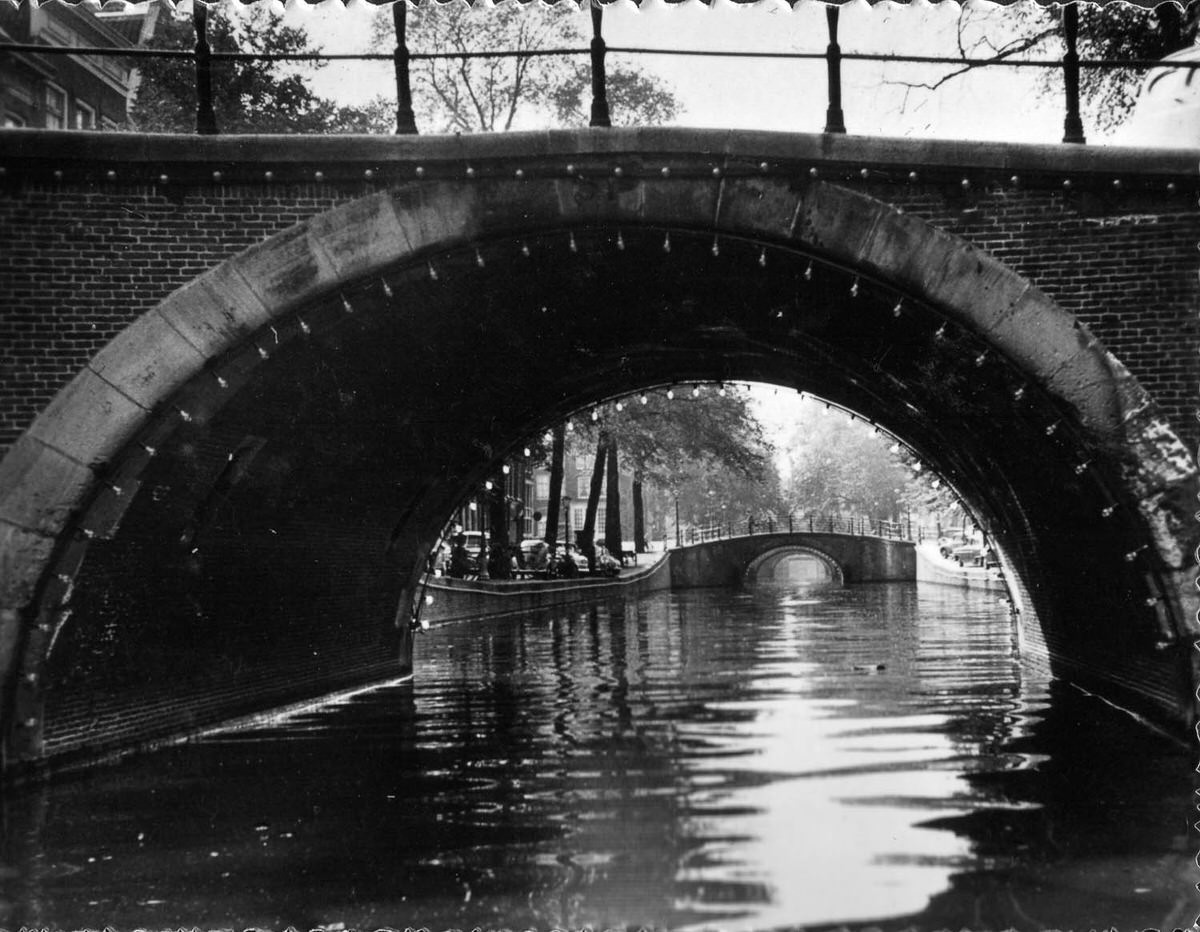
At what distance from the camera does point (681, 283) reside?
1151cm

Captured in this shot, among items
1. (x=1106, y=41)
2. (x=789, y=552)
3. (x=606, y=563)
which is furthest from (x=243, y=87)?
(x=789, y=552)

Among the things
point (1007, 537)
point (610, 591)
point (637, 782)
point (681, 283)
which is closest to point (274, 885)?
point (637, 782)

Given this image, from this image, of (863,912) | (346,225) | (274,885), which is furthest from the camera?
(346,225)

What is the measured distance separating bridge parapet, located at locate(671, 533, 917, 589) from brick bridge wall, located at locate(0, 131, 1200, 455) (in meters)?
45.1

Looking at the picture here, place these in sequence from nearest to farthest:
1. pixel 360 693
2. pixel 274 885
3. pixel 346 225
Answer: pixel 274 885, pixel 346 225, pixel 360 693

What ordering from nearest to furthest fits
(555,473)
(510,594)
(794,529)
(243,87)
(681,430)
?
(243,87)
(510,594)
(681,430)
(555,473)
(794,529)

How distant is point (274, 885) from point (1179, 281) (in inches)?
274

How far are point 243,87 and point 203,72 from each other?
31.9ft

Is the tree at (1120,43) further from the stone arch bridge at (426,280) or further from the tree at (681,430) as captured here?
the tree at (681,430)

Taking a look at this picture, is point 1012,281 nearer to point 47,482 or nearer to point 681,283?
point 681,283

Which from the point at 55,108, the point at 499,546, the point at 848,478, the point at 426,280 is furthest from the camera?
the point at 848,478

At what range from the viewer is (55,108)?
10.2 meters

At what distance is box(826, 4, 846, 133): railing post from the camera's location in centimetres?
972

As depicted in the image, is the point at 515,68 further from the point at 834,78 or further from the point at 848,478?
the point at 848,478
